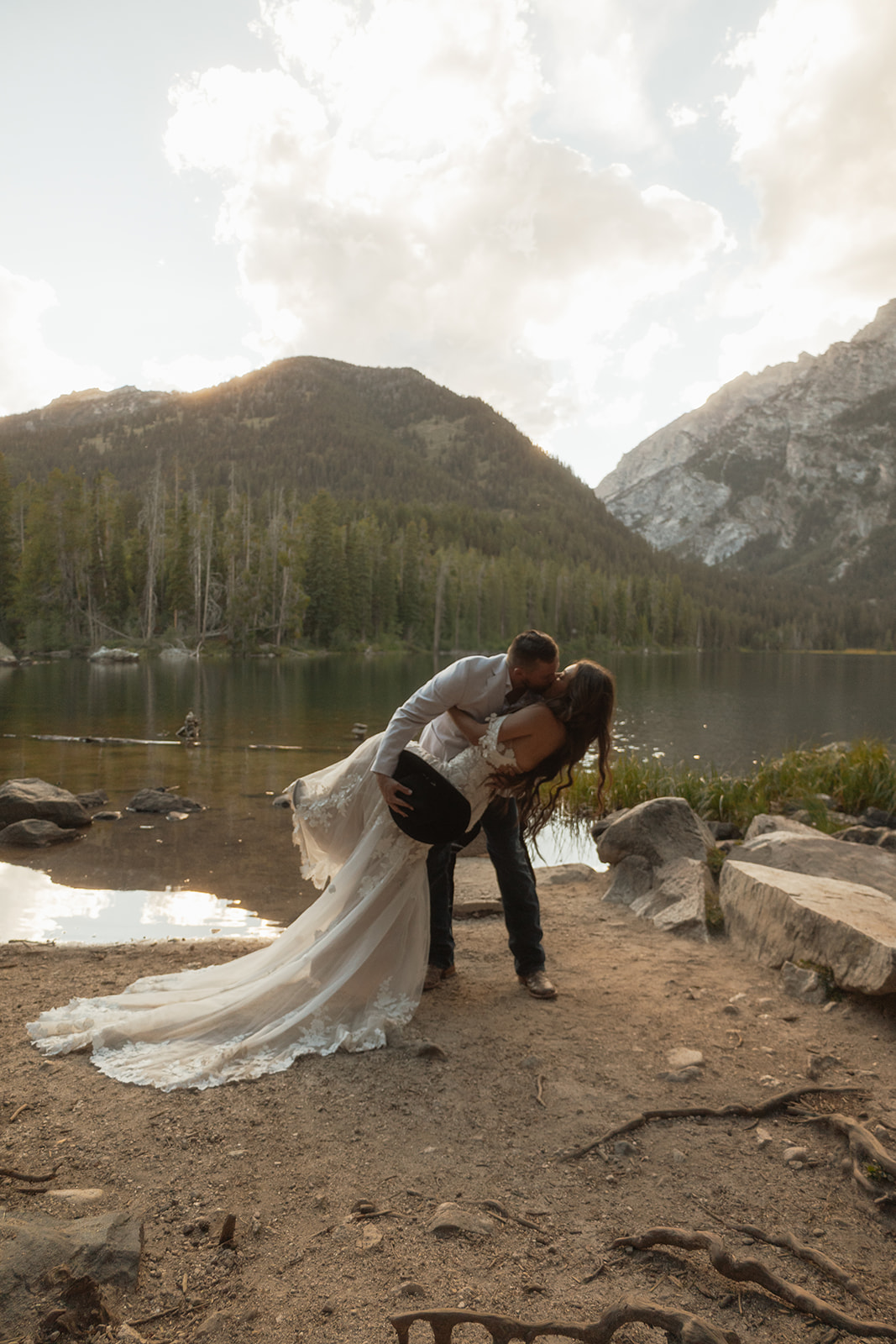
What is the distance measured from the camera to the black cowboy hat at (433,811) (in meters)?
4.15

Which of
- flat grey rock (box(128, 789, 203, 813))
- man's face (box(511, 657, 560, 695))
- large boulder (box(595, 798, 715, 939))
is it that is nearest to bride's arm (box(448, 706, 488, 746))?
man's face (box(511, 657, 560, 695))

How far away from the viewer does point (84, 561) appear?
67.8m

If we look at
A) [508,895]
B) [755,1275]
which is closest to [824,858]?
[508,895]

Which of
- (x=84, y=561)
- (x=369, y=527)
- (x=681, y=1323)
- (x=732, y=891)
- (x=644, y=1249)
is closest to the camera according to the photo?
(x=681, y=1323)

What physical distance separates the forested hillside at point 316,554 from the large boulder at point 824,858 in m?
67.2

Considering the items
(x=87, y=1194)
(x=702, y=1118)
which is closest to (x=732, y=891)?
(x=702, y=1118)

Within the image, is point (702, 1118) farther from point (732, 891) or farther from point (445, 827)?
point (732, 891)

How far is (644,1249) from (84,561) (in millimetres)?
73823

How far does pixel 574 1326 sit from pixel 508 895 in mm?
2990

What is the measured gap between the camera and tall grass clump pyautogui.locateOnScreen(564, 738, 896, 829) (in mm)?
12141

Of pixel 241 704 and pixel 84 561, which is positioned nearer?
pixel 241 704

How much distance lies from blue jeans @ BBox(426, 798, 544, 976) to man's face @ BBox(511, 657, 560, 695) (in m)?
0.84

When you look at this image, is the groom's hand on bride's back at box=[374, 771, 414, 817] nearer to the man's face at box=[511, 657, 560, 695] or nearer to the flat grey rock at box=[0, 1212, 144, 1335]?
the man's face at box=[511, 657, 560, 695]

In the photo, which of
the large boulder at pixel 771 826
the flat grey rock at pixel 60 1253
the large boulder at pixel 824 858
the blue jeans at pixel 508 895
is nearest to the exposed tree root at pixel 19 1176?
the flat grey rock at pixel 60 1253
